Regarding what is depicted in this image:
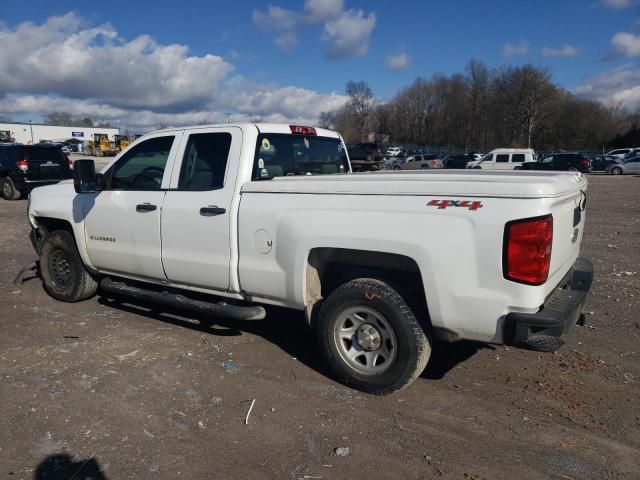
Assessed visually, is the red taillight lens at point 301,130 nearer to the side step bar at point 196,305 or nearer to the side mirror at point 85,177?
the side step bar at point 196,305

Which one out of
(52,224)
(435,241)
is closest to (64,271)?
(52,224)

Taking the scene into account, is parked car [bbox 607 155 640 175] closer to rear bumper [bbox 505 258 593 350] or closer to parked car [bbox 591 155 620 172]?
parked car [bbox 591 155 620 172]

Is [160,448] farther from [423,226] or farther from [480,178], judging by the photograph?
[480,178]

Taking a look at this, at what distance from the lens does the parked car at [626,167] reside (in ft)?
123

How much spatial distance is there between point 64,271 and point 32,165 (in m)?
13.5

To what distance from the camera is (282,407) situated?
147 inches

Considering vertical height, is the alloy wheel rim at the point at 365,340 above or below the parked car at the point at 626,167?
below

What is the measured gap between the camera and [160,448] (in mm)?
3230

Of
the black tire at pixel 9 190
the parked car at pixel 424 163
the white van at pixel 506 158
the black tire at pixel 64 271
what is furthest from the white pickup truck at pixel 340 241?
the parked car at pixel 424 163

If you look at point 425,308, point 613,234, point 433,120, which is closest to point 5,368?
point 425,308

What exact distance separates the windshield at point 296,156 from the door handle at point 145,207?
109cm

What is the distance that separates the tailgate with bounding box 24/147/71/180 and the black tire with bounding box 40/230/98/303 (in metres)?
12.7

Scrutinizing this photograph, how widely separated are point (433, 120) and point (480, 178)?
113 meters

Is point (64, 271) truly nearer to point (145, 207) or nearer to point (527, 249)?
point (145, 207)
